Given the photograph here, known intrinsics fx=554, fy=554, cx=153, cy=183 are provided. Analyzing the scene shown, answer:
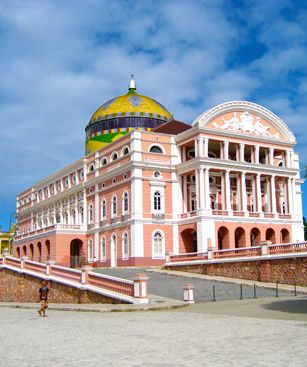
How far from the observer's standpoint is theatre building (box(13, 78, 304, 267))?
1695 inches

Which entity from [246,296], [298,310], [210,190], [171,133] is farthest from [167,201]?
[298,310]

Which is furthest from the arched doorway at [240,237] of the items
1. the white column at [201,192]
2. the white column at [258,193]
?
the white column at [201,192]

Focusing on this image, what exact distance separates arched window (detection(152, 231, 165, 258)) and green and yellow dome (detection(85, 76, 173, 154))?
13688 mm

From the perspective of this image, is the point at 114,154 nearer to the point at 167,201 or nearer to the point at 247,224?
the point at 167,201

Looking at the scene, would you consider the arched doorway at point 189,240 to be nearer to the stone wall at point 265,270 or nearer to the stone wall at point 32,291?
the stone wall at point 265,270

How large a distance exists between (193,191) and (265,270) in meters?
16.5

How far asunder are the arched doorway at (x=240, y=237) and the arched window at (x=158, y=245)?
606cm

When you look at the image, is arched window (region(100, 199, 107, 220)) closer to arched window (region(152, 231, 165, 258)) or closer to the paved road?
arched window (region(152, 231, 165, 258))

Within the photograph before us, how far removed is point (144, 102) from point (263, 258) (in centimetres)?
2942

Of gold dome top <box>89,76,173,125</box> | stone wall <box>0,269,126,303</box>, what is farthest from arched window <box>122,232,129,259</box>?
gold dome top <box>89,76,173,125</box>

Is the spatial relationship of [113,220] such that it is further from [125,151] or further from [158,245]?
[125,151]

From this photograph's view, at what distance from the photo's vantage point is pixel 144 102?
185ft

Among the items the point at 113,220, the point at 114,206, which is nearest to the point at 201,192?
the point at 114,206

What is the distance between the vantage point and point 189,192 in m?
45.8
